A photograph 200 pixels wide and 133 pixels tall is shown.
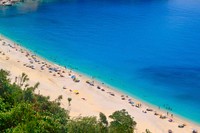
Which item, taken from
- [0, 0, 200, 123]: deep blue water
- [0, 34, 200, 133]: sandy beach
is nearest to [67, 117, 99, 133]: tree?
[0, 34, 200, 133]: sandy beach

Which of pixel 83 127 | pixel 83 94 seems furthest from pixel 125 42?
pixel 83 127

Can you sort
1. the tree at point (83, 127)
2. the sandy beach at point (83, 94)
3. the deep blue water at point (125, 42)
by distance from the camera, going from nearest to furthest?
the tree at point (83, 127), the sandy beach at point (83, 94), the deep blue water at point (125, 42)

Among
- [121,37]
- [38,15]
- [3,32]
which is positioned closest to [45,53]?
[3,32]

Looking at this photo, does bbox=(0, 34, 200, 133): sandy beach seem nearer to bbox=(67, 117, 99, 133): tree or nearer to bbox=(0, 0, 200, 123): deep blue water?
bbox=(0, 0, 200, 123): deep blue water

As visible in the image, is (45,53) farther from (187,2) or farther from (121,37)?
(187,2)

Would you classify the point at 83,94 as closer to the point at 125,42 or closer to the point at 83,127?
the point at 83,127

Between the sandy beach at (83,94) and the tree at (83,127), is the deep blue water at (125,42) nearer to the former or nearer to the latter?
the sandy beach at (83,94)

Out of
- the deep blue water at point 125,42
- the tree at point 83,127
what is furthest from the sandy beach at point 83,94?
the tree at point 83,127
